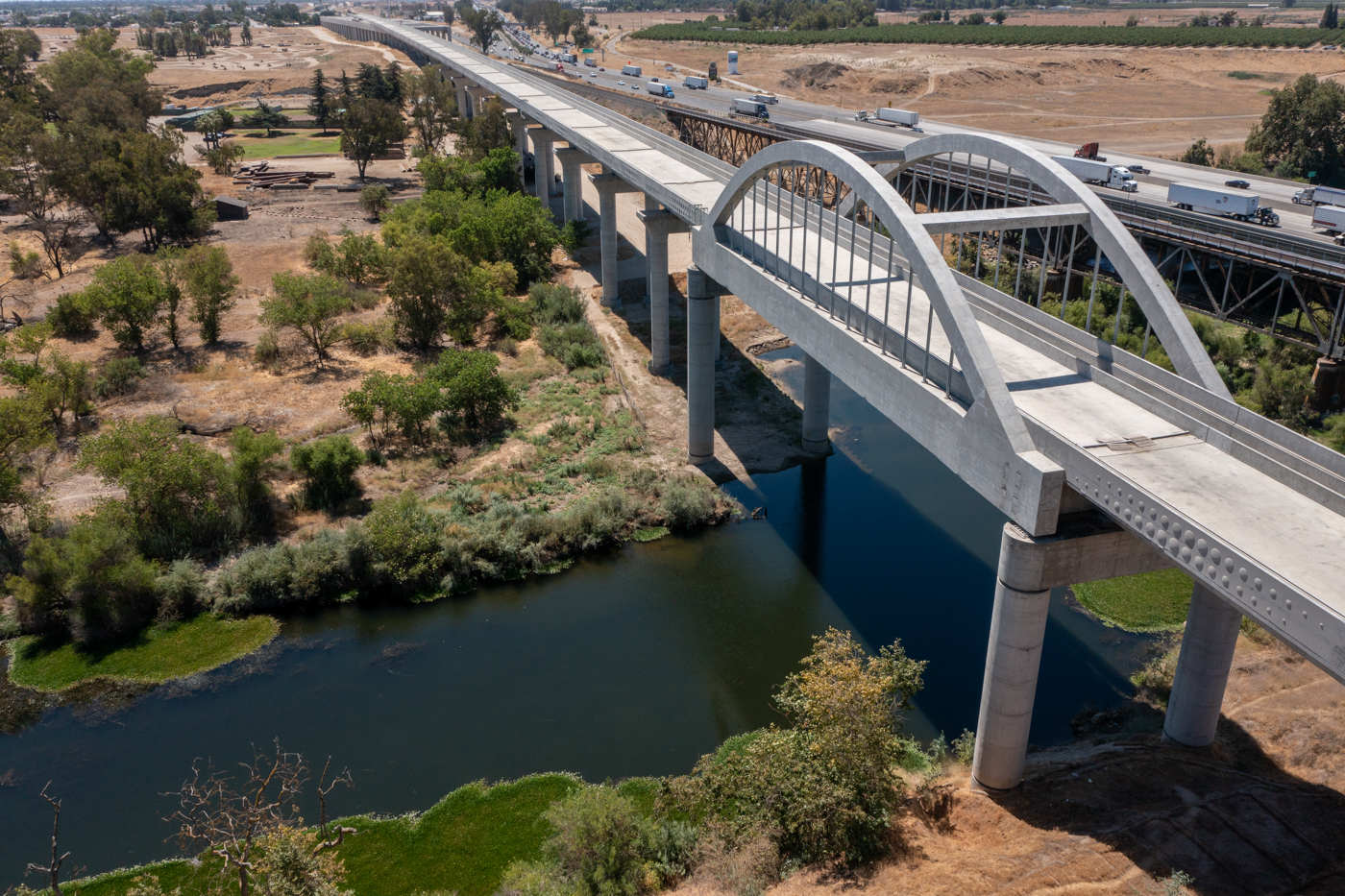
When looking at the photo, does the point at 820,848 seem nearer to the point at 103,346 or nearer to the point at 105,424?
the point at 105,424

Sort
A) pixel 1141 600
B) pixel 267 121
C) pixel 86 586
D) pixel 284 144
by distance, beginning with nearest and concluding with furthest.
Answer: pixel 86 586 < pixel 1141 600 < pixel 284 144 < pixel 267 121

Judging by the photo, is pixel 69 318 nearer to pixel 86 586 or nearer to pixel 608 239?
pixel 86 586

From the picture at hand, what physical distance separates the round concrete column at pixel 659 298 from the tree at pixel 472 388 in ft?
29.2

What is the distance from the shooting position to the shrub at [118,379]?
43.2 metres

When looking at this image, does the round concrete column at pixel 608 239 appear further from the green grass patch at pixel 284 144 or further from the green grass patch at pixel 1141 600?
the green grass patch at pixel 284 144

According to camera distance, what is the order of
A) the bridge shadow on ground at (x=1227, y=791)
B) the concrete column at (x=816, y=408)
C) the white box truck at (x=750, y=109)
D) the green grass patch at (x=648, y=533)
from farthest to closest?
1. the white box truck at (x=750, y=109)
2. the concrete column at (x=816, y=408)
3. the green grass patch at (x=648, y=533)
4. the bridge shadow on ground at (x=1227, y=791)

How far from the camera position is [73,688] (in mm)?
27359

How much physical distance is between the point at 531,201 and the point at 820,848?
50800 mm

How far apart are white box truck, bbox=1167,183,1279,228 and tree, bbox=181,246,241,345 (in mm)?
48355

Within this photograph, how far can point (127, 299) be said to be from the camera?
45969 mm

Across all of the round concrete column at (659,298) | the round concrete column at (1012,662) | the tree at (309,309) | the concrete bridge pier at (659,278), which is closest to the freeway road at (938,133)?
the concrete bridge pier at (659,278)

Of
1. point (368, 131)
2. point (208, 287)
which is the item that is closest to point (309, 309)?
point (208, 287)

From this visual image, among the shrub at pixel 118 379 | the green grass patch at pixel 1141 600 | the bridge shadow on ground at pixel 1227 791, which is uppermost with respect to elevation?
the shrub at pixel 118 379

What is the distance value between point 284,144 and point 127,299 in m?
68.7
